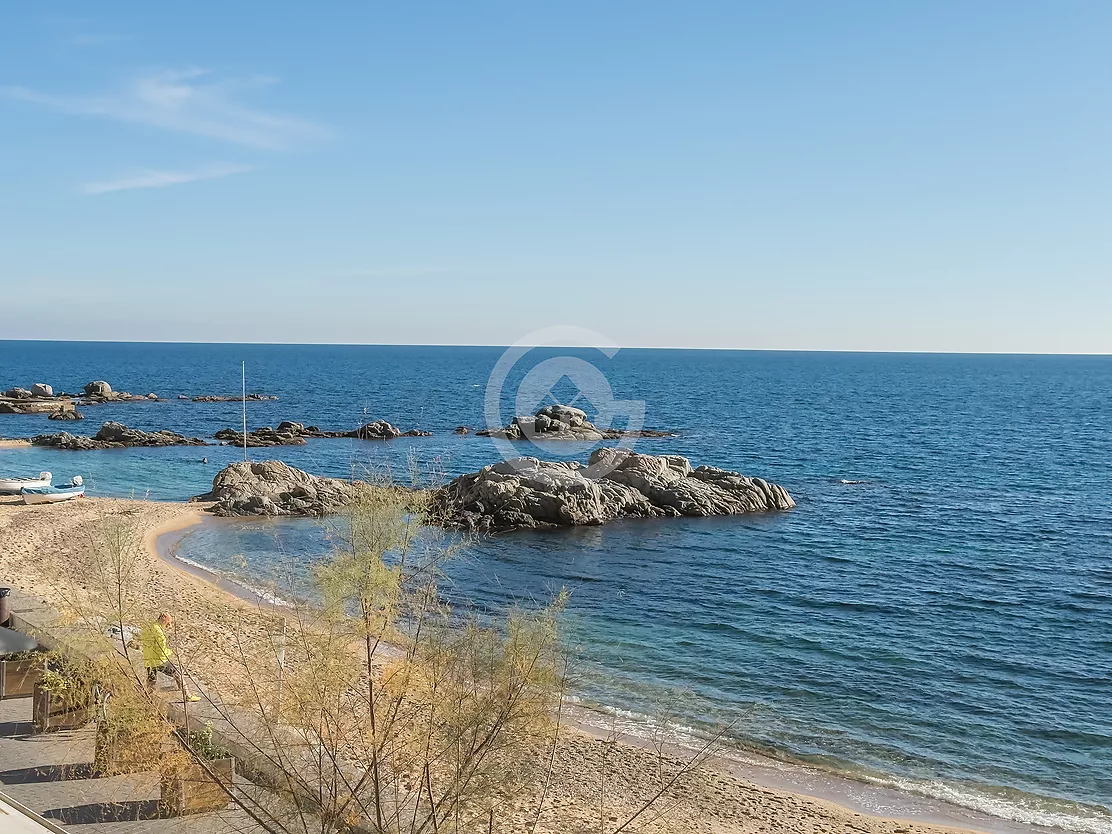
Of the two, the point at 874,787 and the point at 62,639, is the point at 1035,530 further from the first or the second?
the point at 62,639

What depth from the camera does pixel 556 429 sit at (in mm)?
70562

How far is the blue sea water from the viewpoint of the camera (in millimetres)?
18312

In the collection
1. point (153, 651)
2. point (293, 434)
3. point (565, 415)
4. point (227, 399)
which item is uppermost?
point (153, 651)

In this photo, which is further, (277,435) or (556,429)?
(556,429)

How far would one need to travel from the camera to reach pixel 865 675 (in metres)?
22.0

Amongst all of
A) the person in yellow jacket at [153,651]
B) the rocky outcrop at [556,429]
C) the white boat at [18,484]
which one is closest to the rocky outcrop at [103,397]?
the rocky outcrop at [556,429]

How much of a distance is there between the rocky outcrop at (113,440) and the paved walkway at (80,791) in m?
54.7

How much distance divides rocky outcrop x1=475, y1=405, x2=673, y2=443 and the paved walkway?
5782 cm

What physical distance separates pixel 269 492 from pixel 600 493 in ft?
47.4

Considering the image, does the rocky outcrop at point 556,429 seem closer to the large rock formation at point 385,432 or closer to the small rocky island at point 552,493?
the large rock formation at point 385,432

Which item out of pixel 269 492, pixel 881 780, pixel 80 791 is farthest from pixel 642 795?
pixel 269 492

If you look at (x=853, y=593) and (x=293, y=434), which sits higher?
(x=293, y=434)

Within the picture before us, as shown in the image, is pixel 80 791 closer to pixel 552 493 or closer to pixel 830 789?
pixel 830 789

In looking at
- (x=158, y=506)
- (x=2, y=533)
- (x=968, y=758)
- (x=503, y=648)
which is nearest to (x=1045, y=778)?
(x=968, y=758)
